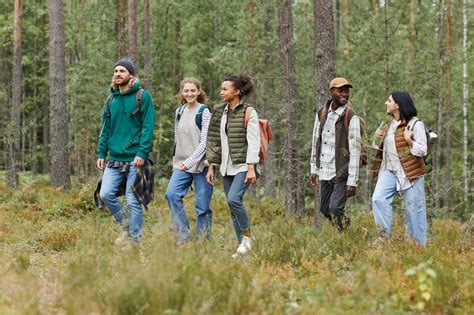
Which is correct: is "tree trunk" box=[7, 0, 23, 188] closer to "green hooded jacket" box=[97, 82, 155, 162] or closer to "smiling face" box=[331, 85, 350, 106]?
"green hooded jacket" box=[97, 82, 155, 162]

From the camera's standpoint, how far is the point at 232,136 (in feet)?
24.2

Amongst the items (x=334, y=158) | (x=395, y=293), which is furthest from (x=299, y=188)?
(x=395, y=293)

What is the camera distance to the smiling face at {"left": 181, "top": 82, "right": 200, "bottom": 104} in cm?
779

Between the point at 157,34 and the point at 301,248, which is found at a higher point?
the point at 157,34

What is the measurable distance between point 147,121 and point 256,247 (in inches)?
83.0

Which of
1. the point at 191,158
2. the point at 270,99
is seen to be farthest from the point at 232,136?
the point at 270,99

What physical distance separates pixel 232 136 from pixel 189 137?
2.41 feet

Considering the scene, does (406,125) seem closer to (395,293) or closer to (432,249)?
(432,249)

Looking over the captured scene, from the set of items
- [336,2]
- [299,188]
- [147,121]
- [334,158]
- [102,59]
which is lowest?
[299,188]

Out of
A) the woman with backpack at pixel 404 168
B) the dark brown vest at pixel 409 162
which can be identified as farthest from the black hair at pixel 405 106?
the dark brown vest at pixel 409 162

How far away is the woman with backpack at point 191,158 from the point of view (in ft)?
25.3

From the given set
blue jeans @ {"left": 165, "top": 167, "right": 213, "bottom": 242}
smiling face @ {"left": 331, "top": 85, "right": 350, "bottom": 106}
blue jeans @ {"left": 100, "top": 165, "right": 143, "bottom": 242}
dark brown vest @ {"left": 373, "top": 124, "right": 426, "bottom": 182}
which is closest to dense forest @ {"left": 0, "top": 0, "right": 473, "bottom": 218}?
dark brown vest @ {"left": 373, "top": 124, "right": 426, "bottom": 182}

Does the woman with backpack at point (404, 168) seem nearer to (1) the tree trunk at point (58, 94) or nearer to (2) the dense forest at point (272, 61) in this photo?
(2) the dense forest at point (272, 61)

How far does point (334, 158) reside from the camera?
25.9ft
